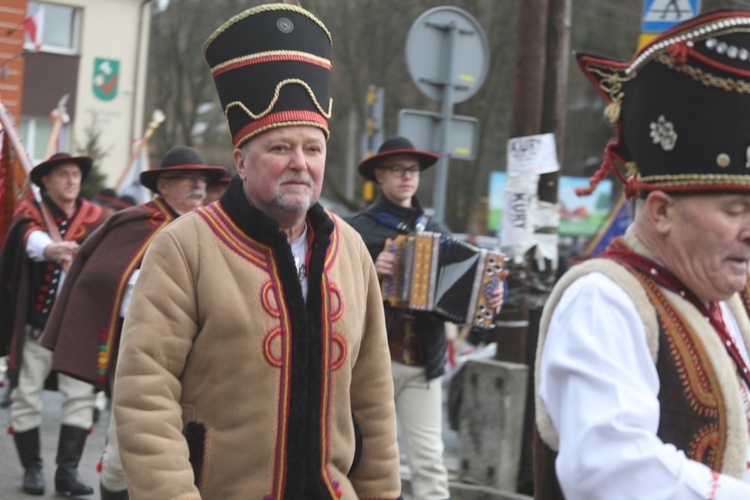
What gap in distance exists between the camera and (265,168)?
3445 mm

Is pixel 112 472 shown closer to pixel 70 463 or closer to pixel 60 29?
pixel 70 463

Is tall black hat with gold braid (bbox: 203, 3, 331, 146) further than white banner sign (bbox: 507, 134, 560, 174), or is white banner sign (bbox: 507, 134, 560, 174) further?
white banner sign (bbox: 507, 134, 560, 174)

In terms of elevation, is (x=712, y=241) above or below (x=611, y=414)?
above

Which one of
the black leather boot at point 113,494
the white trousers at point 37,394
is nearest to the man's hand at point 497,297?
the black leather boot at point 113,494

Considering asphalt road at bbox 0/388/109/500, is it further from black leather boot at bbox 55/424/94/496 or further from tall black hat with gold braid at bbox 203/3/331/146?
tall black hat with gold braid at bbox 203/3/331/146

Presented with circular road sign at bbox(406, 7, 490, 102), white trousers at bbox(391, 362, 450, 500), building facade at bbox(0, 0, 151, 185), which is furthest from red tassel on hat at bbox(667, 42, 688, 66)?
building facade at bbox(0, 0, 151, 185)

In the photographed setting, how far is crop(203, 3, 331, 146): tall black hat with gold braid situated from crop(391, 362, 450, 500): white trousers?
3.40 m

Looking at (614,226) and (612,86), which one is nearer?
(612,86)

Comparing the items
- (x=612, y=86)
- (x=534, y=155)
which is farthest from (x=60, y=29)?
(x=612, y=86)

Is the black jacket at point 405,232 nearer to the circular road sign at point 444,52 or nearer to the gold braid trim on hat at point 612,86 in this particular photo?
the circular road sign at point 444,52

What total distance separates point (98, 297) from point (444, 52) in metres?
3.81

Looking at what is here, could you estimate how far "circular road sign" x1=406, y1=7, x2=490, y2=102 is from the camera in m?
8.80

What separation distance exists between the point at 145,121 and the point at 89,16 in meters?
4.22

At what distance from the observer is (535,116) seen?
7.77 m
